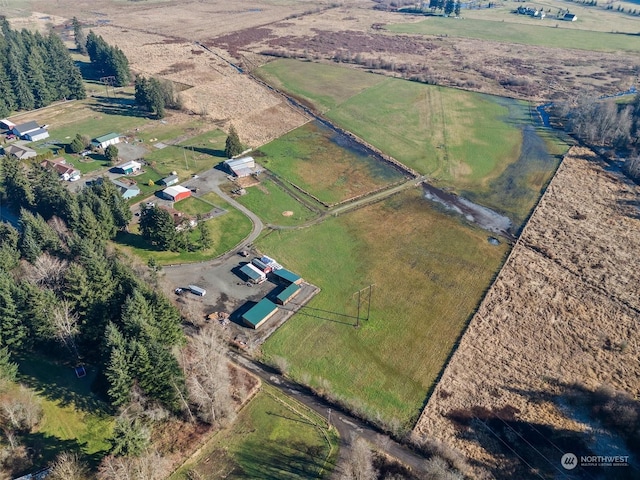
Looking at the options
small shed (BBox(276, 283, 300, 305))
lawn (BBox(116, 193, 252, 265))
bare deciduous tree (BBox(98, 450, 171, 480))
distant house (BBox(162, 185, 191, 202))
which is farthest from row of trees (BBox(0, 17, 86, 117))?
bare deciduous tree (BBox(98, 450, 171, 480))

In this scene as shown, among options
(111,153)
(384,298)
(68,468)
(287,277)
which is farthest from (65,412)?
(111,153)

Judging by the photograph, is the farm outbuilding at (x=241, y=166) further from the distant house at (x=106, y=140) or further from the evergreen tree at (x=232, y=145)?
the distant house at (x=106, y=140)

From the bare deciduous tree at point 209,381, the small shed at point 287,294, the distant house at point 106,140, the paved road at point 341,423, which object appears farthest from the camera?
the distant house at point 106,140

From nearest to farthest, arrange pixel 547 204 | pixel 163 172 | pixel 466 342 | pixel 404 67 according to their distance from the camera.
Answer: pixel 466 342 → pixel 547 204 → pixel 163 172 → pixel 404 67

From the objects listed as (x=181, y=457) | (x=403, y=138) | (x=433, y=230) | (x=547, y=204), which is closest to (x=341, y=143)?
(x=403, y=138)

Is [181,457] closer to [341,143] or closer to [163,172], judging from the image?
[163,172]

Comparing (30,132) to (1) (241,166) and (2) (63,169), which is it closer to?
(2) (63,169)
